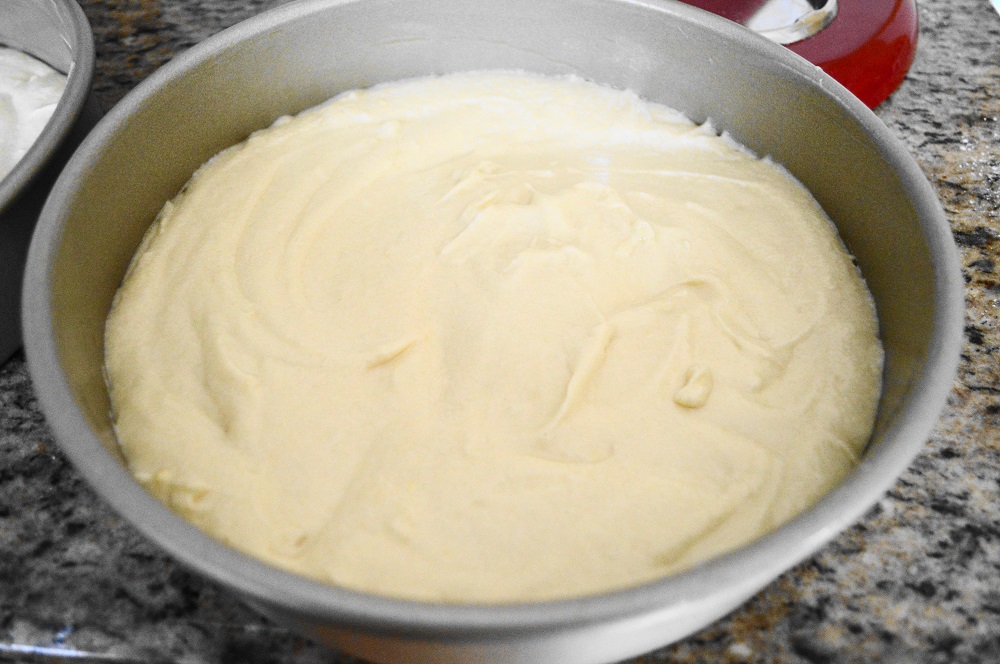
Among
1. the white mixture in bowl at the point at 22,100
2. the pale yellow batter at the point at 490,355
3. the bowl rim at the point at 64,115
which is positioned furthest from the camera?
the white mixture in bowl at the point at 22,100

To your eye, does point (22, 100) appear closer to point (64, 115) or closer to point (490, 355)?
point (64, 115)

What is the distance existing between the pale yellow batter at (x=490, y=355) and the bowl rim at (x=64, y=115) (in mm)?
168

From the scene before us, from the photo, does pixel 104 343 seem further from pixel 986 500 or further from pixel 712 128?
pixel 986 500

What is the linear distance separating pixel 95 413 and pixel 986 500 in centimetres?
98

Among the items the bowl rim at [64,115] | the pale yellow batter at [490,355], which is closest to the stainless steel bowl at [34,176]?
the bowl rim at [64,115]

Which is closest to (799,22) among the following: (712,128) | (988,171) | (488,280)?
(712,128)

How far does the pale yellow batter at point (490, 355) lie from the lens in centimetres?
76

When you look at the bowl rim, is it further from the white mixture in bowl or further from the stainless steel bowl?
the white mixture in bowl

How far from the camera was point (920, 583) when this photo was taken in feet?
2.68

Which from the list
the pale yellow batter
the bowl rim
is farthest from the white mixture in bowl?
the pale yellow batter

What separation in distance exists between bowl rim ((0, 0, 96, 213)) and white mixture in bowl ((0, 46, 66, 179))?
5.0 inches

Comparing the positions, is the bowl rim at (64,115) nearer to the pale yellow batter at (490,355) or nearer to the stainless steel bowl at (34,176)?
the stainless steel bowl at (34,176)

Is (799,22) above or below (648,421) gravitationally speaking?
above

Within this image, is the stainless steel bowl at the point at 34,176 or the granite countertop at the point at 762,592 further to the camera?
the stainless steel bowl at the point at 34,176
